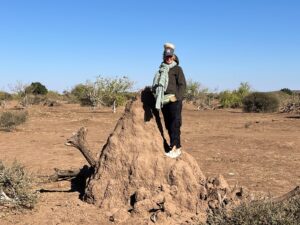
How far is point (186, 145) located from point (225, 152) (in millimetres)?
1852

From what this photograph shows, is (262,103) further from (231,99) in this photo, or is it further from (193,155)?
(193,155)

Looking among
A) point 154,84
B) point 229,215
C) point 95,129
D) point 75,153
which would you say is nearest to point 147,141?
point 154,84

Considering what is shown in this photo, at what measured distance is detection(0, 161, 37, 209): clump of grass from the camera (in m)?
6.45

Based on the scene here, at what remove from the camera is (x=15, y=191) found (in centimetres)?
657

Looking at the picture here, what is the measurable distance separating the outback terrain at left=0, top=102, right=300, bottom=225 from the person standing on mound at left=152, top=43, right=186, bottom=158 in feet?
→ 4.99

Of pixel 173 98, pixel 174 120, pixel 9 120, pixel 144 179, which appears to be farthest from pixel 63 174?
pixel 9 120

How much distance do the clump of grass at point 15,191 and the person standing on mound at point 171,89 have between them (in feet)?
6.87

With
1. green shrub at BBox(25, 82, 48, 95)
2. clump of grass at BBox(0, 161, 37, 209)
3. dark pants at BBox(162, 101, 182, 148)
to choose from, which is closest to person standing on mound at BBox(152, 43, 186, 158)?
dark pants at BBox(162, 101, 182, 148)

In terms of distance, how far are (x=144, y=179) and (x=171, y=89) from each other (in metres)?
1.34

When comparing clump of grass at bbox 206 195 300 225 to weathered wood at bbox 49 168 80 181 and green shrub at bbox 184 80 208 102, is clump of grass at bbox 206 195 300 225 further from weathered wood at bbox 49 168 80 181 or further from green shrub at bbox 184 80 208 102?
green shrub at bbox 184 80 208 102

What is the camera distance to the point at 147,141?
6.56 metres

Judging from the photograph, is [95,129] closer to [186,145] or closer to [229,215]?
[186,145]

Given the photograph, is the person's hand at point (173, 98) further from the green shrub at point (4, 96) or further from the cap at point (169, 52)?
the green shrub at point (4, 96)

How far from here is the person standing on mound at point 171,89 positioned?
21.1 feet
